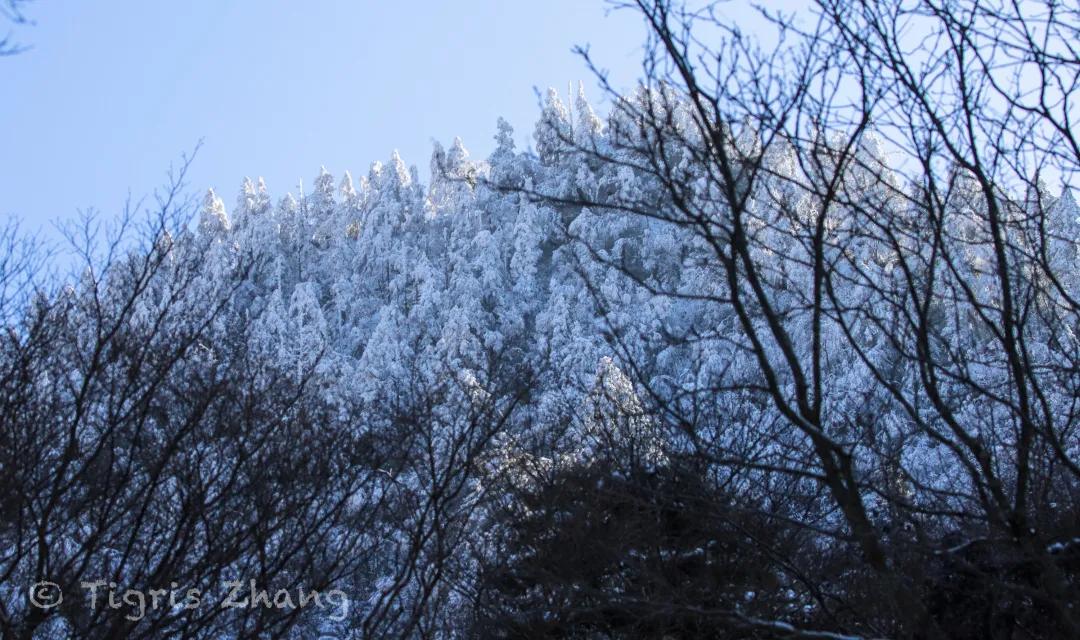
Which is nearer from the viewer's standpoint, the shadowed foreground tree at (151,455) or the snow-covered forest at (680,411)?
the snow-covered forest at (680,411)

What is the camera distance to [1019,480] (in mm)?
2645

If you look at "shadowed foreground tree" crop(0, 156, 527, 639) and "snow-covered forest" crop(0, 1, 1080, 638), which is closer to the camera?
"snow-covered forest" crop(0, 1, 1080, 638)

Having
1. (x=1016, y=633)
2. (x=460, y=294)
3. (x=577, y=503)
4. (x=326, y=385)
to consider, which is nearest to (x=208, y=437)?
(x=326, y=385)

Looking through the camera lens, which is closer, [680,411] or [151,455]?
[680,411]

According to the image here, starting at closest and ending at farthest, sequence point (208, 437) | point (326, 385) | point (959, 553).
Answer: point (959, 553)
point (208, 437)
point (326, 385)

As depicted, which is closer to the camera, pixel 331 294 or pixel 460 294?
pixel 460 294

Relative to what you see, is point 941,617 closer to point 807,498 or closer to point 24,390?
point 24,390

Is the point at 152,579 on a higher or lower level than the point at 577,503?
lower

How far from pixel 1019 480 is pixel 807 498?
6.19 m

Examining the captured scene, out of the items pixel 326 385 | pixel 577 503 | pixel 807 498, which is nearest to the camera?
pixel 577 503

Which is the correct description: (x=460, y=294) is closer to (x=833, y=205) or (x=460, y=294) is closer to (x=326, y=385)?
(x=326, y=385)

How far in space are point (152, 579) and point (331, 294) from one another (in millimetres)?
39675

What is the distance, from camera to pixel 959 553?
2.85 m

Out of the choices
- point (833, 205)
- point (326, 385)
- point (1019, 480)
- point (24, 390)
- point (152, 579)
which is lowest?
point (152, 579)
